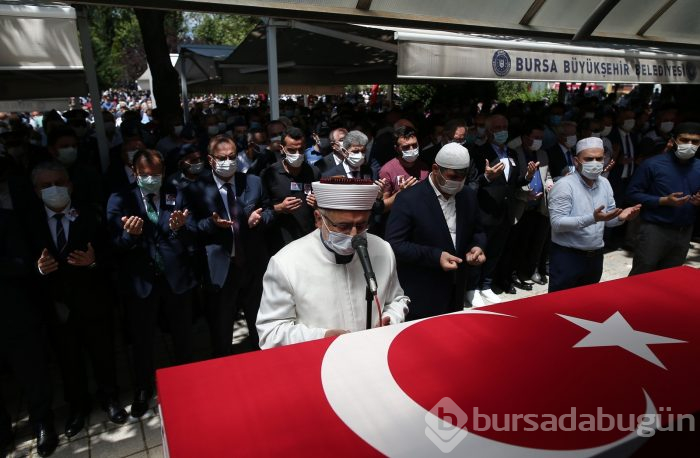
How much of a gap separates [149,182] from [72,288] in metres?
0.90

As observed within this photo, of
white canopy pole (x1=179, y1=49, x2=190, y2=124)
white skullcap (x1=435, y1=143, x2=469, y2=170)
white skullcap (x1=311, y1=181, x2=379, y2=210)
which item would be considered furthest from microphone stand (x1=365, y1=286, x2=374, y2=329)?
white canopy pole (x1=179, y1=49, x2=190, y2=124)

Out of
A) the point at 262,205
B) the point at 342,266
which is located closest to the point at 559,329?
the point at 342,266

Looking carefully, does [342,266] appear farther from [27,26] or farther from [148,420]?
[27,26]

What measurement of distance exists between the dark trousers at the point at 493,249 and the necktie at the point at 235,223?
2936 millimetres

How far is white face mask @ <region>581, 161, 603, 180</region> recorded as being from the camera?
12.4 feet

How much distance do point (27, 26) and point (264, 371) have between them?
2.90 m

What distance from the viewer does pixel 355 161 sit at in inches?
185

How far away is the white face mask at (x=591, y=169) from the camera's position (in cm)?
379

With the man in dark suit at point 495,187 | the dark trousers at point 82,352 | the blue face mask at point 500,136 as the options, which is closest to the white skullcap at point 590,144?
the man in dark suit at point 495,187

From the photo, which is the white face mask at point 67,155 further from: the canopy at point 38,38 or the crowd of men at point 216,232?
the canopy at point 38,38

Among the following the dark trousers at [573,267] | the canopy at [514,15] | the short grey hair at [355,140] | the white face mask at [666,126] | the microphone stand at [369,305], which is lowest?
the dark trousers at [573,267]

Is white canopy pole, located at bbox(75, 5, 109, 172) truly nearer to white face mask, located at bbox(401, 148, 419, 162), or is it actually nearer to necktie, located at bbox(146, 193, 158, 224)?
necktie, located at bbox(146, 193, 158, 224)

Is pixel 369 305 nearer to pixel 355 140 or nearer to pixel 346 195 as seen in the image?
pixel 346 195

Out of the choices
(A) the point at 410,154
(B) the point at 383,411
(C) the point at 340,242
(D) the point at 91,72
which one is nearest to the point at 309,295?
(C) the point at 340,242
